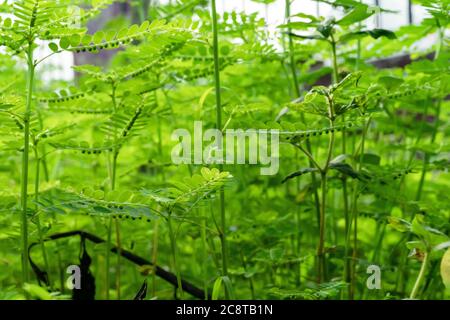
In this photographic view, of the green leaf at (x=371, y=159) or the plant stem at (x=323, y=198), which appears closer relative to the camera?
the plant stem at (x=323, y=198)

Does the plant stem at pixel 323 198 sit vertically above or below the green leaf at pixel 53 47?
below

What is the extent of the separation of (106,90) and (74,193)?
37 centimetres

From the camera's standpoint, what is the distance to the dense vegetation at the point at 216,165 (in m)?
0.85

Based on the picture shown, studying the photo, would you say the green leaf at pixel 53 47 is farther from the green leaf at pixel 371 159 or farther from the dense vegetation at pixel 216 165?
the green leaf at pixel 371 159

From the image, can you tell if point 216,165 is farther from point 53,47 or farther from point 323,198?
point 53,47

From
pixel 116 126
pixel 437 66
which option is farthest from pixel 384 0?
pixel 116 126

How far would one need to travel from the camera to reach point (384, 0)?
4.41m

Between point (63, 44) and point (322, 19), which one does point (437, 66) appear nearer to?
point (322, 19)

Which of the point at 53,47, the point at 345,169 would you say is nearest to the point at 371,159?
the point at 345,169
